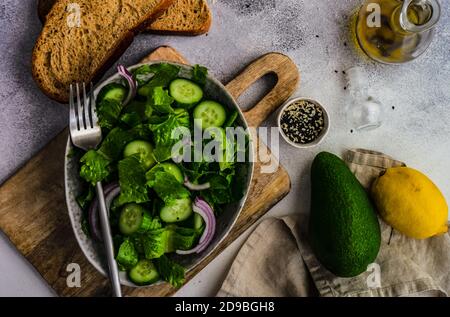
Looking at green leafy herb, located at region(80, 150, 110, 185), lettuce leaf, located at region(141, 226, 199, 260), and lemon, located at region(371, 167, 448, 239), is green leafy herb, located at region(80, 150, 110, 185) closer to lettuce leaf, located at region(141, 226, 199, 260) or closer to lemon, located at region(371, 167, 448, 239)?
lettuce leaf, located at region(141, 226, 199, 260)

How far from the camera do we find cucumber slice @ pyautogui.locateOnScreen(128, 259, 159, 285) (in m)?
1.65

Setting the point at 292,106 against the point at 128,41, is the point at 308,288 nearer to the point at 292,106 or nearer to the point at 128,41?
the point at 292,106

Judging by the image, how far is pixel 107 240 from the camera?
1585 mm

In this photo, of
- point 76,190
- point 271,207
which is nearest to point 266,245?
point 271,207

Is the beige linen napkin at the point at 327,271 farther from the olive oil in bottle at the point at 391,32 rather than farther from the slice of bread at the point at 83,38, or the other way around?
the slice of bread at the point at 83,38

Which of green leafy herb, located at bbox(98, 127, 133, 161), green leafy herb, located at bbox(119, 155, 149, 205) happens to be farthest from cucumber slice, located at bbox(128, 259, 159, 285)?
green leafy herb, located at bbox(98, 127, 133, 161)

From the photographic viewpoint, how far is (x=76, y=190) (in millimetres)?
1654

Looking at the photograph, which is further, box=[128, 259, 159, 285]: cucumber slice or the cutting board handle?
the cutting board handle

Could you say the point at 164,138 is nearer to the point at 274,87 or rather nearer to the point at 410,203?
the point at 274,87

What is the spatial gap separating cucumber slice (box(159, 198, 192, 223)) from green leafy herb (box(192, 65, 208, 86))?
386mm

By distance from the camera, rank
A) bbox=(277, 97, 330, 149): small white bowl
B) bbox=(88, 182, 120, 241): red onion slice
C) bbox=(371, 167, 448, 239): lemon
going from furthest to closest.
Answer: bbox=(277, 97, 330, 149): small white bowl < bbox=(371, 167, 448, 239): lemon < bbox=(88, 182, 120, 241): red onion slice

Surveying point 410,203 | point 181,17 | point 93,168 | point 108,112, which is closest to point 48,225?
point 93,168

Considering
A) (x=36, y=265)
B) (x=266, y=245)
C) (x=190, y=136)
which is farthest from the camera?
(x=266, y=245)
